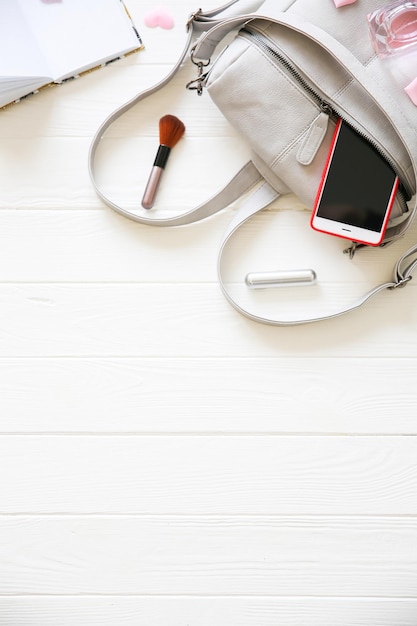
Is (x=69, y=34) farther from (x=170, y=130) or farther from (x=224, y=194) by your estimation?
(x=224, y=194)

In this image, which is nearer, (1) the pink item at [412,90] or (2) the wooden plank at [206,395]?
(1) the pink item at [412,90]

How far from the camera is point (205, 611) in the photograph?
30.2 inches

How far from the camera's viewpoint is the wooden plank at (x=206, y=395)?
78cm

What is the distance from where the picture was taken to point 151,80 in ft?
2.68

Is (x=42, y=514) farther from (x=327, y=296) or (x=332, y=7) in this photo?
(x=332, y=7)

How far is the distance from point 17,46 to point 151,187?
26 cm

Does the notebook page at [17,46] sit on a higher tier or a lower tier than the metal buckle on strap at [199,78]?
higher

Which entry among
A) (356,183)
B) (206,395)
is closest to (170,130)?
(356,183)

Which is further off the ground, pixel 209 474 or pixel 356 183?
pixel 356 183

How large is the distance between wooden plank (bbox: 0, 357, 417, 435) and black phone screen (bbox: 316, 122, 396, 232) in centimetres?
20

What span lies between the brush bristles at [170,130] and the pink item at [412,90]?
0.99 feet

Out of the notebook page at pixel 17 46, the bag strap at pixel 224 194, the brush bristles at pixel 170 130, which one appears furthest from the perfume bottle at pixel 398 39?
the notebook page at pixel 17 46

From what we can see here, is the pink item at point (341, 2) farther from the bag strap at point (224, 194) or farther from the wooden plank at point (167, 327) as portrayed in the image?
the wooden plank at point (167, 327)

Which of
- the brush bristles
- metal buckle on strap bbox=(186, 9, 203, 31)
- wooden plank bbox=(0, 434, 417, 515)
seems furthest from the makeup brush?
wooden plank bbox=(0, 434, 417, 515)
